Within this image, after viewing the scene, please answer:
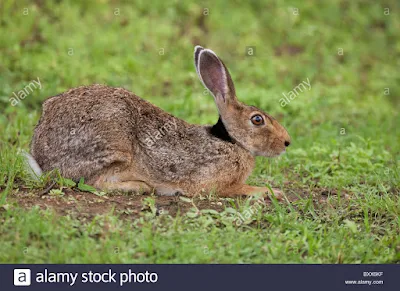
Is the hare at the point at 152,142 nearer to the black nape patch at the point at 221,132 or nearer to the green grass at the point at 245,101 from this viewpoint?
the black nape patch at the point at 221,132

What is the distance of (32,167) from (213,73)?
2.24 metres

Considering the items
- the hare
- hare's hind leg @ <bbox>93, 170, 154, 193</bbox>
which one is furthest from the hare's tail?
hare's hind leg @ <bbox>93, 170, 154, 193</bbox>

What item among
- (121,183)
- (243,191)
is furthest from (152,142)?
(243,191)

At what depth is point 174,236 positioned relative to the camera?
623cm

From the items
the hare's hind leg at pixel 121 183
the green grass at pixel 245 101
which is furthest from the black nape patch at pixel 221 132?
the hare's hind leg at pixel 121 183

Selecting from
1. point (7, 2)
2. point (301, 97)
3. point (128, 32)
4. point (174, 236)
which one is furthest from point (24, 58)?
point (174, 236)

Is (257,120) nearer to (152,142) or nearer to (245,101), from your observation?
(152,142)

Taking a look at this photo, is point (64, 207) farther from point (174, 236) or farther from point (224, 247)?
point (224, 247)

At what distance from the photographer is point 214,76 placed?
788cm

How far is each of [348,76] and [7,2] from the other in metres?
6.66

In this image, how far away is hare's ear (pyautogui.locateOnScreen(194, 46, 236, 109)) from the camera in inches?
308

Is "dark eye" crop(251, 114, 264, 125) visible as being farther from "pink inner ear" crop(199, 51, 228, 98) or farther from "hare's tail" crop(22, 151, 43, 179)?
"hare's tail" crop(22, 151, 43, 179)

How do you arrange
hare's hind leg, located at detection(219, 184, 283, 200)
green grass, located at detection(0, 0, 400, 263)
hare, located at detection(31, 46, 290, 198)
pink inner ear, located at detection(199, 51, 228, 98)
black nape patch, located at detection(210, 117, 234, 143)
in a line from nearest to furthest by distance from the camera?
green grass, located at detection(0, 0, 400, 263)
hare, located at detection(31, 46, 290, 198)
hare's hind leg, located at detection(219, 184, 283, 200)
pink inner ear, located at detection(199, 51, 228, 98)
black nape patch, located at detection(210, 117, 234, 143)

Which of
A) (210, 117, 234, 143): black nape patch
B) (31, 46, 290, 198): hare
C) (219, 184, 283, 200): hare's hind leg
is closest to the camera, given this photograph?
(31, 46, 290, 198): hare
